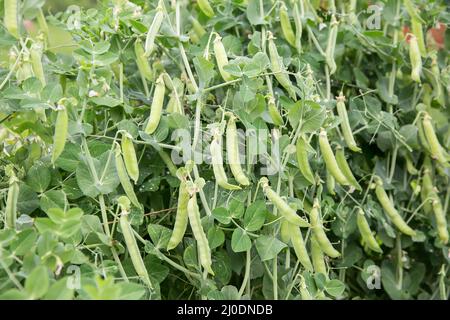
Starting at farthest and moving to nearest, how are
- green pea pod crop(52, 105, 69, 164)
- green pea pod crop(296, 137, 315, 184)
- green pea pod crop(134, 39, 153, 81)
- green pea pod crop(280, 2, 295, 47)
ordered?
green pea pod crop(280, 2, 295, 47), green pea pod crop(134, 39, 153, 81), green pea pod crop(296, 137, 315, 184), green pea pod crop(52, 105, 69, 164)

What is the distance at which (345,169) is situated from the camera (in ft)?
4.34

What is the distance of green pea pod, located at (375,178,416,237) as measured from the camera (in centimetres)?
141

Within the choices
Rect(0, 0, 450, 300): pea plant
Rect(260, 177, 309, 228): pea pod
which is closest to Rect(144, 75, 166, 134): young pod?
Rect(0, 0, 450, 300): pea plant

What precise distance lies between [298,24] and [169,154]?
39 centimetres

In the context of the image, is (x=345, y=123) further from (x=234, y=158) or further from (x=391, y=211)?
(x=234, y=158)

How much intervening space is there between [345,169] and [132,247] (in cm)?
50

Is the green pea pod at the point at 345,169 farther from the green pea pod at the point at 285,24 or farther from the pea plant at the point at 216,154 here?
the green pea pod at the point at 285,24

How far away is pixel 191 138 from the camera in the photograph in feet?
3.84

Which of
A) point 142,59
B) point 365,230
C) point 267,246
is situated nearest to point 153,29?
point 142,59

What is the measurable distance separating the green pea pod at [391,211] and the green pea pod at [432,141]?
0.44 ft

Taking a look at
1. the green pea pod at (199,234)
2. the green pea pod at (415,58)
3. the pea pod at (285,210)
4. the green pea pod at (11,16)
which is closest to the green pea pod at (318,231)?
the pea pod at (285,210)

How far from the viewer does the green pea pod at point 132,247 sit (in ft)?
3.34

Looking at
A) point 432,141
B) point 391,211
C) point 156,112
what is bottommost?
point 391,211

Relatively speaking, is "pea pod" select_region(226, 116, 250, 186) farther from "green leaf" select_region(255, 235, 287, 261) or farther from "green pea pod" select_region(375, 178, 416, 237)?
"green pea pod" select_region(375, 178, 416, 237)
